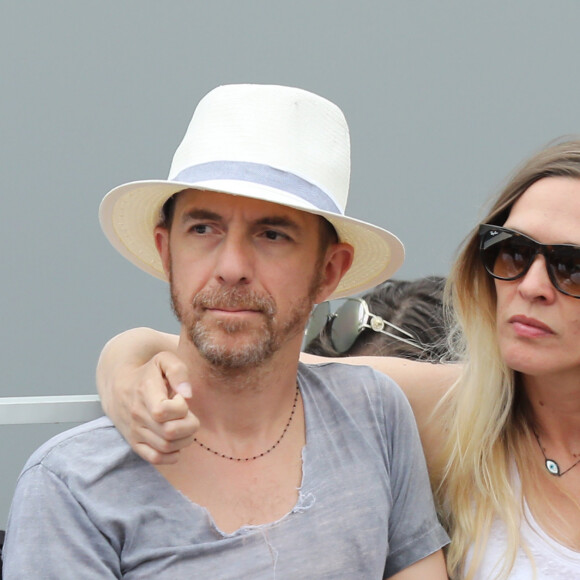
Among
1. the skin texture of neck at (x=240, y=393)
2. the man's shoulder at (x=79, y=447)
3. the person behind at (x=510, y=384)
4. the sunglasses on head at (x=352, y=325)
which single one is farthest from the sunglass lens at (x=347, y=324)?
the man's shoulder at (x=79, y=447)

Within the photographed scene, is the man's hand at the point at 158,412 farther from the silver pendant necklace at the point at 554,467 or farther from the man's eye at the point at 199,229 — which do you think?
the silver pendant necklace at the point at 554,467

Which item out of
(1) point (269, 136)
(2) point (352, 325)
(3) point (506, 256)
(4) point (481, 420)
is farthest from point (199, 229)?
(2) point (352, 325)

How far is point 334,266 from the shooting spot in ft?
7.13

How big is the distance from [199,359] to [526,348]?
750mm

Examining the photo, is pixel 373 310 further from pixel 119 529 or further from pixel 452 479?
pixel 119 529

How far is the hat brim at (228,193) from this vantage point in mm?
1891

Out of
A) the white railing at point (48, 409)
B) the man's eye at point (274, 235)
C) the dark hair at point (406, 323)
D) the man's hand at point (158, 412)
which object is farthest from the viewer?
the dark hair at point (406, 323)

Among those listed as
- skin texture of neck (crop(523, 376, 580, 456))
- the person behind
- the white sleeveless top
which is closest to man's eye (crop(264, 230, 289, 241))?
the person behind

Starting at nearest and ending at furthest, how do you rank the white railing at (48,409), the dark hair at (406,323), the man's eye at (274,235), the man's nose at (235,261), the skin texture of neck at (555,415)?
the man's nose at (235,261) < the man's eye at (274,235) < the white railing at (48,409) < the skin texture of neck at (555,415) < the dark hair at (406,323)

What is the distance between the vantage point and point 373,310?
2914 millimetres

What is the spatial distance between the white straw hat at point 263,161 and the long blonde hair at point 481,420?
30cm

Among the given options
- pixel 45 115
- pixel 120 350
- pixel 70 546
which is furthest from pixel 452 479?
pixel 45 115

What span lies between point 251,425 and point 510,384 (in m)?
0.74

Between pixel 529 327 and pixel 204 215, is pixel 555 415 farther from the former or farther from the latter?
pixel 204 215
